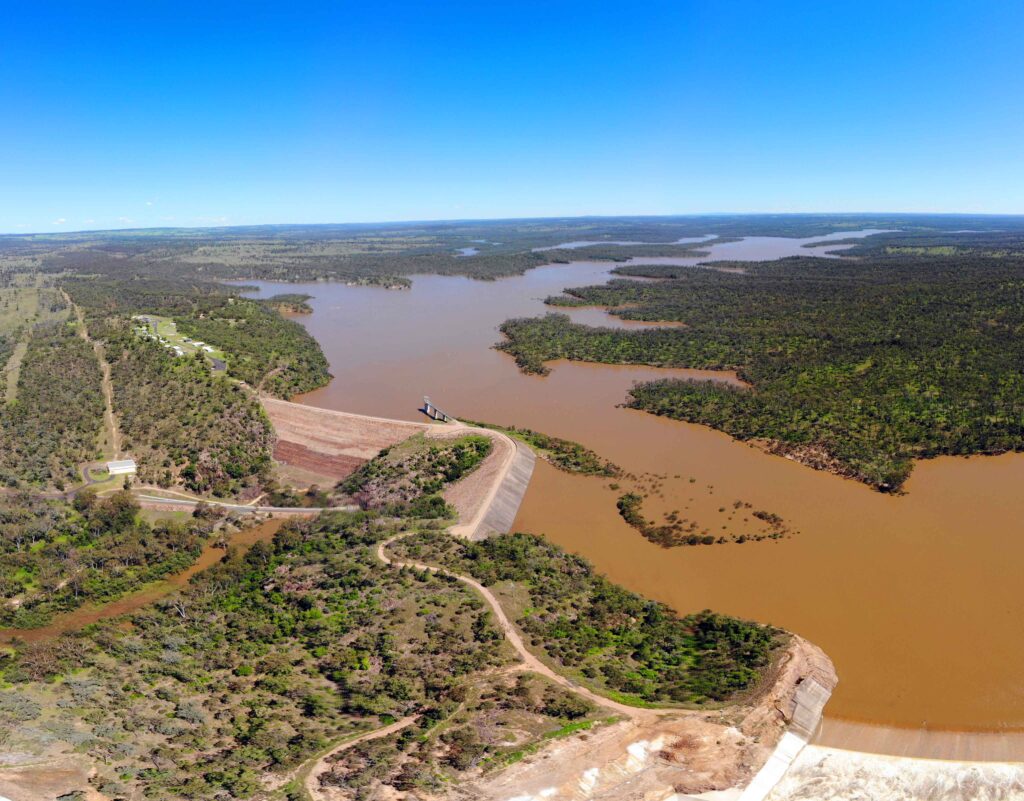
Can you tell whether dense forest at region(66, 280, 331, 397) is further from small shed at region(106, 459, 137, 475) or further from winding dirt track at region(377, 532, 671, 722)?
winding dirt track at region(377, 532, 671, 722)

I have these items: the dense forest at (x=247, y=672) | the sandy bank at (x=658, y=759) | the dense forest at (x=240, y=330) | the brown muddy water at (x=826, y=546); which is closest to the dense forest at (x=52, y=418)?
the dense forest at (x=240, y=330)

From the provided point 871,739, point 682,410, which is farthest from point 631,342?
point 871,739

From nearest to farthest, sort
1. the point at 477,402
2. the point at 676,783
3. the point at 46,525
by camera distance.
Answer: the point at 676,783
the point at 46,525
the point at 477,402

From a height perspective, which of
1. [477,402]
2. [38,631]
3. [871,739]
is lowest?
[871,739]

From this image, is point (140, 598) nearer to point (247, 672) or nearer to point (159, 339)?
point (247, 672)

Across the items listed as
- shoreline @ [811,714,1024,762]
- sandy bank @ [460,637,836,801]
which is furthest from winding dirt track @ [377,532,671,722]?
shoreline @ [811,714,1024,762]

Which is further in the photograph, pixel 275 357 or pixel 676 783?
pixel 275 357

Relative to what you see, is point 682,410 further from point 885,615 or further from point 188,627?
point 188,627

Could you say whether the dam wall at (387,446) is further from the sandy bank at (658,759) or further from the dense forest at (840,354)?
the dense forest at (840,354)
